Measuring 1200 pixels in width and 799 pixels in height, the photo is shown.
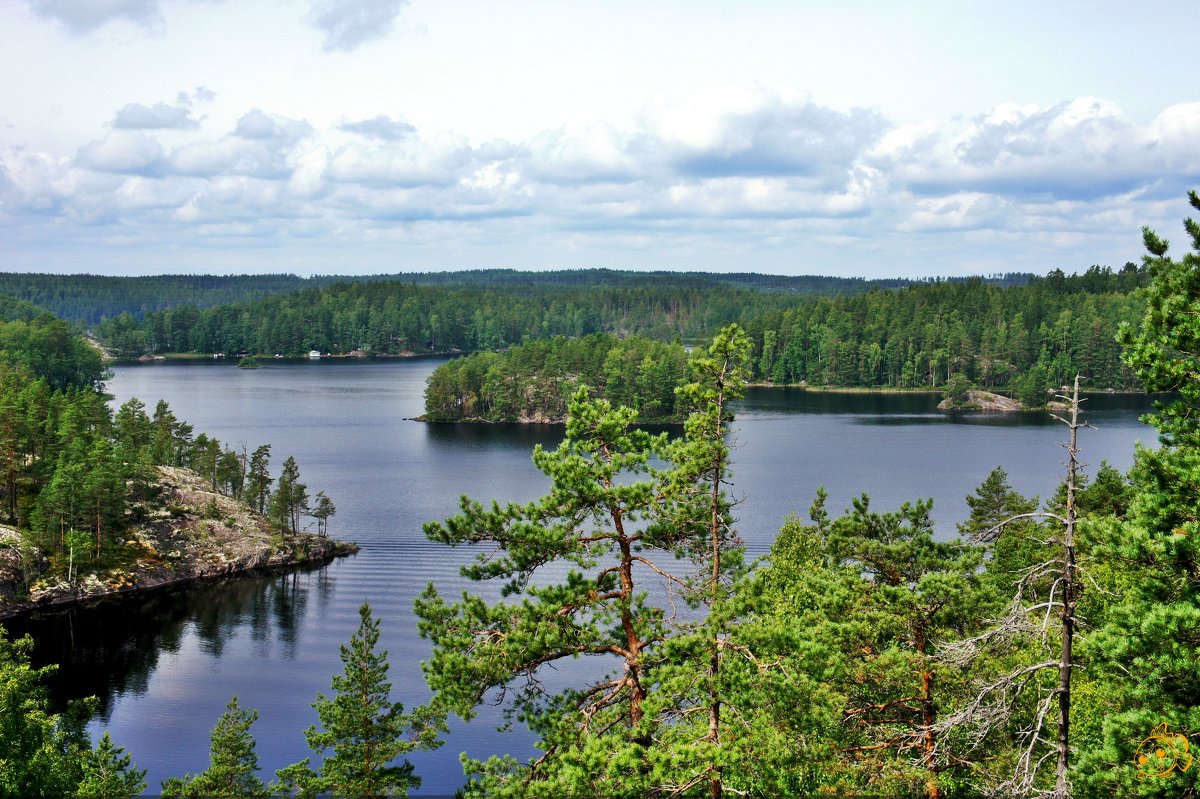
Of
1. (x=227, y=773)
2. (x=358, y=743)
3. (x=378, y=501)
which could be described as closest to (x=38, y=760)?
(x=227, y=773)

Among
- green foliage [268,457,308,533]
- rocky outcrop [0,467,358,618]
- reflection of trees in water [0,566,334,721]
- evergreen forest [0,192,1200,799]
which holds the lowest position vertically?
reflection of trees in water [0,566,334,721]

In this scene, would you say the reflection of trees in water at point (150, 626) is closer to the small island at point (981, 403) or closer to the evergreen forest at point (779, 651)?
the evergreen forest at point (779, 651)

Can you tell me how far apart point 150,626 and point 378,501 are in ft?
76.8

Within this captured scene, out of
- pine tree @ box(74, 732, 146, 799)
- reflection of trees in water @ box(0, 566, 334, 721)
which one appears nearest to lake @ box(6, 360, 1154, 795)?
reflection of trees in water @ box(0, 566, 334, 721)

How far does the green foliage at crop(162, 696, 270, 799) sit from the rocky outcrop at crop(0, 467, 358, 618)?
28142 mm

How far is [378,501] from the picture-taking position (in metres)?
65.1

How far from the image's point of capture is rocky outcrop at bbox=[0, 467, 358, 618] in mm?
45562

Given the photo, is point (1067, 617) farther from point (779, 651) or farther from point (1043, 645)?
point (779, 651)

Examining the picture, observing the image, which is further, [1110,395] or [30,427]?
[1110,395]

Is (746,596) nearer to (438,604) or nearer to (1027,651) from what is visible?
(438,604)

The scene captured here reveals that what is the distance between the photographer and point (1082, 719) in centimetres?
1714

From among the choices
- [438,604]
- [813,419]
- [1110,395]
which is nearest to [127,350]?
[813,419]

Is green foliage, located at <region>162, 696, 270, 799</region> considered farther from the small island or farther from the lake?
the small island

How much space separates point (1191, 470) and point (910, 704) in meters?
6.48
